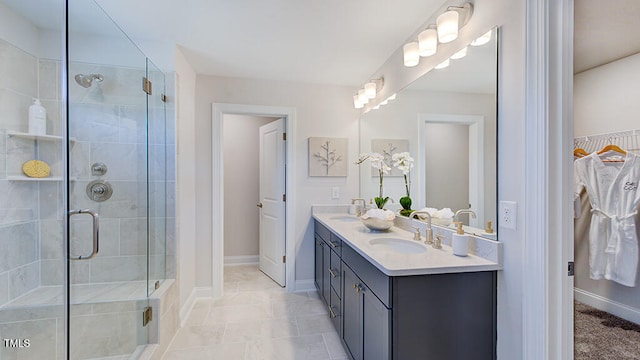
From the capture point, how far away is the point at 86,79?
1919 mm

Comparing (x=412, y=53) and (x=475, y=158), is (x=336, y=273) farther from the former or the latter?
(x=412, y=53)

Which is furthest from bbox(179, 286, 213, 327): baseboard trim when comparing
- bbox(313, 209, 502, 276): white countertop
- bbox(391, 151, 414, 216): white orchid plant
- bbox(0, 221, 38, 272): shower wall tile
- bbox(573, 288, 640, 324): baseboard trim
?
bbox(573, 288, 640, 324): baseboard trim

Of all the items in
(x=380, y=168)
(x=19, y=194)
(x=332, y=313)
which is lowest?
(x=332, y=313)

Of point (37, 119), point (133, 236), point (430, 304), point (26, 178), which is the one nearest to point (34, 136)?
point (37, 119)

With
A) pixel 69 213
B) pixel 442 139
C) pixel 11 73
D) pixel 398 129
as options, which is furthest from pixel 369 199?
pixel 11 73

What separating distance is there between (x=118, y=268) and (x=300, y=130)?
6.80 ft

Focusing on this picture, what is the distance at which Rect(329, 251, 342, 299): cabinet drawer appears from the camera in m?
2.13

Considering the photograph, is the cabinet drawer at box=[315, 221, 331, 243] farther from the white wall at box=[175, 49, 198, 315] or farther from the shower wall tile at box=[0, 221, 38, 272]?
the shower wall tile at box=[0, 221, 38, 272]

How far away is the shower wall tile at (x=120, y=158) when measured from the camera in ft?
6.63

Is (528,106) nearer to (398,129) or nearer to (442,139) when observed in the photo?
(442,139)

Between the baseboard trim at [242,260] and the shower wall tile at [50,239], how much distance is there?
2.40 m

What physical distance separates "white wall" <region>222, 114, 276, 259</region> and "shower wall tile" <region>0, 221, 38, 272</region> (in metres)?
2.40

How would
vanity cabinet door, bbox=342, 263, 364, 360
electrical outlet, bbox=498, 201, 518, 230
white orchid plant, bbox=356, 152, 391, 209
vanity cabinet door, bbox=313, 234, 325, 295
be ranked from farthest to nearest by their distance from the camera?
1. vanity cabinet door, bbox=313, 234, 325, 295
2. white orchid plant, bbox=356, 152, 391, 209
3. vanity cabinet door, bbox=342, 263, 364, 360
4. electrical outlet, bbox=498, 201, 518, 230

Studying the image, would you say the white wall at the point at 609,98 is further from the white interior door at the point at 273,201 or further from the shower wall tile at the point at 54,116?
the shower wall tile at the point at 54,116
